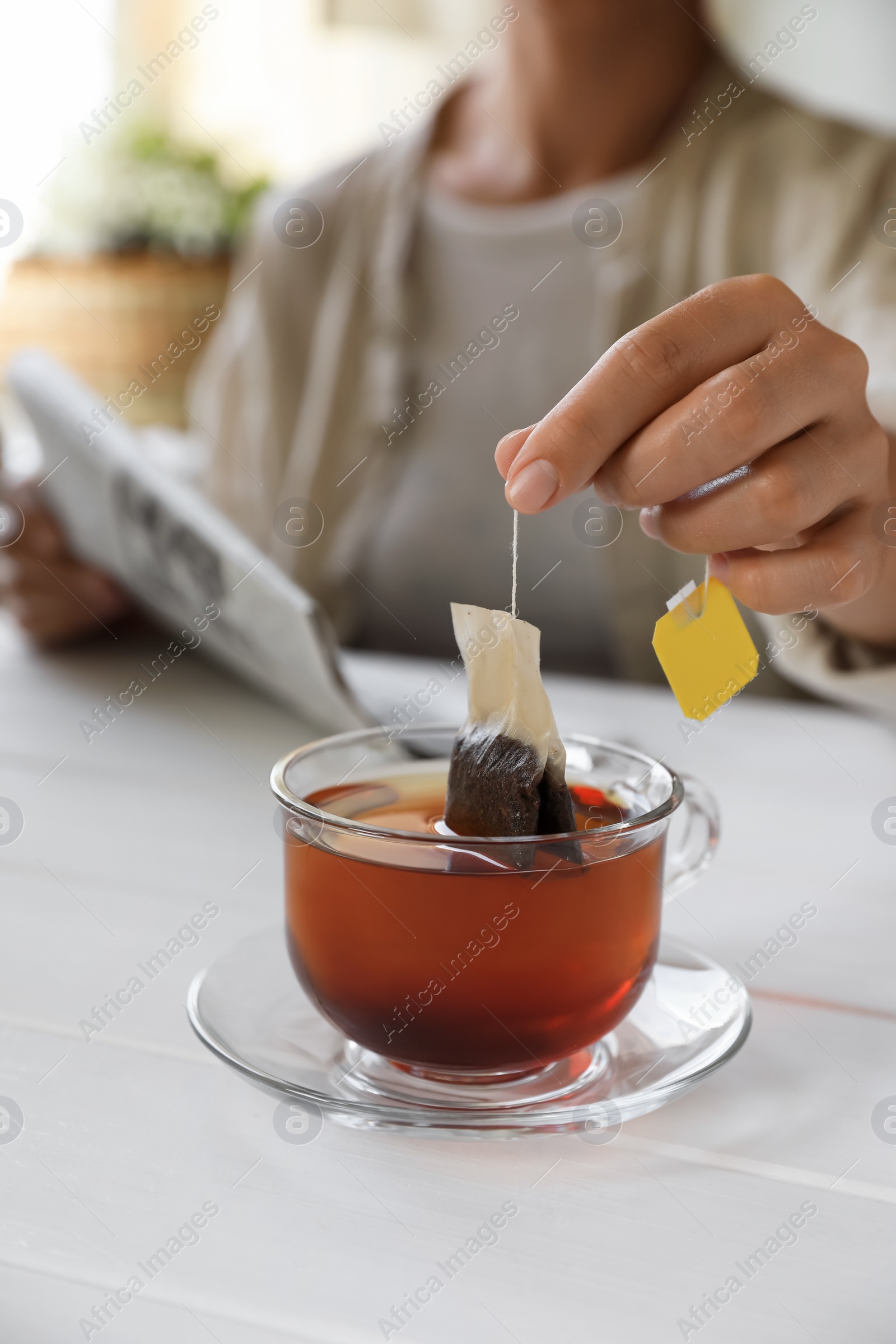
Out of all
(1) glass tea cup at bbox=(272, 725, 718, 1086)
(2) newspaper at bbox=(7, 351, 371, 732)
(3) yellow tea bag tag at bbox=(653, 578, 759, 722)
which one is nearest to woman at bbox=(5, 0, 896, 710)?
(2) newspaper at bbox=(7, 351, 371, 732)

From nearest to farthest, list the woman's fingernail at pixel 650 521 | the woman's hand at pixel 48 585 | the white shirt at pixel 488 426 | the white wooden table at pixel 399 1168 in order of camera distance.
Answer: the white wooden table at pixel 399 1168 < the woman's fingernail at pixel 650 521 < the woman's hand at pixel 48 585 < the white shirt at pixel 488 426

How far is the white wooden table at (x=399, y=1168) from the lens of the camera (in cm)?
36

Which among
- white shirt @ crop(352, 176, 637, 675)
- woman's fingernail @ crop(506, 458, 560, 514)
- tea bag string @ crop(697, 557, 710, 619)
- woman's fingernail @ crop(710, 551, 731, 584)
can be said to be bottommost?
white shirt @ crop(352, 176, 637, 675)

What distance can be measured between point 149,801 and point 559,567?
712 millimetres

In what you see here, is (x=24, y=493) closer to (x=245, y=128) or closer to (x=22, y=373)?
(x=22, y=373)

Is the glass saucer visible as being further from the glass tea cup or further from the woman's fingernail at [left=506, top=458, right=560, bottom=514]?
the woman's fingernail at [left=506, top=458, right=560, bottom=514]

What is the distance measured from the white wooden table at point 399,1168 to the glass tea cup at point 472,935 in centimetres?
4

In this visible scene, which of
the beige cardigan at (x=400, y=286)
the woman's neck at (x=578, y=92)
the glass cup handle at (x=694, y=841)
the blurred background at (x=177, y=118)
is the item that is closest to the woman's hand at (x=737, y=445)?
the glass cup handle at (x=694, y=841)

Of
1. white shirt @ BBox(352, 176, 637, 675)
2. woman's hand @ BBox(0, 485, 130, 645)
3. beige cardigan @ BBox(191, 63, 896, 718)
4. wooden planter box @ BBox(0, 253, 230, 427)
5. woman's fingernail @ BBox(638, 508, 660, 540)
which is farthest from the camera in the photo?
wooden planter box @ BBox(0, 253, 230, 427)

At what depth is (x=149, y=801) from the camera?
2.64ft

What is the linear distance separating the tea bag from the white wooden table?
4.8 inches

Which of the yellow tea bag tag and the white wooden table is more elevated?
the yellow tea bag tag

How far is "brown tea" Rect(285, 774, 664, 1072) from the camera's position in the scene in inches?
16.8

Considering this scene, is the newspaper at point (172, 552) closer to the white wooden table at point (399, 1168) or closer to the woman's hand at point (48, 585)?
the woman's hand at point (48, 585)
